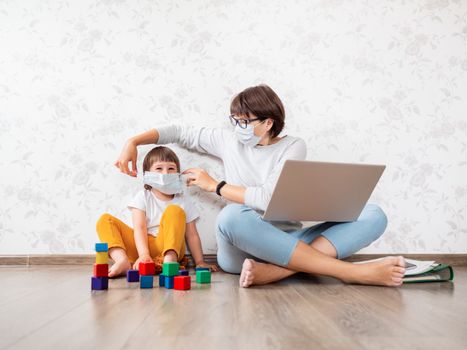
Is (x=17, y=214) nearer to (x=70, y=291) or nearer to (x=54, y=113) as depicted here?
(x=54, y=113)

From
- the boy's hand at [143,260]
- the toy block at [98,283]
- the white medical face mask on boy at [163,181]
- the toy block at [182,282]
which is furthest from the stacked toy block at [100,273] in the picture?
the white medical face mask on boy at [163,181]

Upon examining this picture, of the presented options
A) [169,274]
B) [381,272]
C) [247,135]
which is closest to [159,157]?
[247,135]

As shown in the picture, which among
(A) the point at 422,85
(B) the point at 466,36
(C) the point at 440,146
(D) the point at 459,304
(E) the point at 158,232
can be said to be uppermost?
(B) the point at 466,36

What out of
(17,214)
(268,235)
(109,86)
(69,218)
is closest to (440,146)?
(268,235)

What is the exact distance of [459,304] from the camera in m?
1.39

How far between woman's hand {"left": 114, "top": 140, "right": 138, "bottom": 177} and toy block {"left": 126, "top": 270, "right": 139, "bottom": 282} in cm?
60

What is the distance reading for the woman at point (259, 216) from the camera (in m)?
1.69

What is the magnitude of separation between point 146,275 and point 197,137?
90cm

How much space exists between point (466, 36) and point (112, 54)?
6.14 ft

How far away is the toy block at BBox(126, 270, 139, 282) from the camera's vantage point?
1727 mm

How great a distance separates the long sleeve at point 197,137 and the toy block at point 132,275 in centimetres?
80

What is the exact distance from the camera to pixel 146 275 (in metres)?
1.67

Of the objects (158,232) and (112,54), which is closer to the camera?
(158,232)

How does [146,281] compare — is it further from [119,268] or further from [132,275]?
[119,268]
